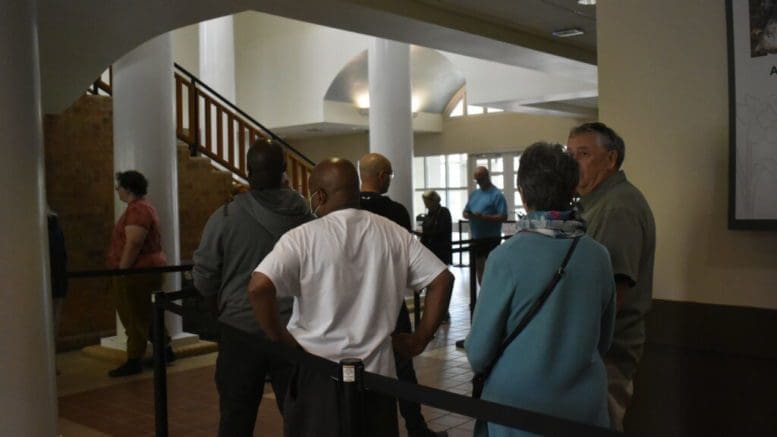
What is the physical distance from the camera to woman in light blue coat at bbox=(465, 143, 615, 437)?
6.20 feet

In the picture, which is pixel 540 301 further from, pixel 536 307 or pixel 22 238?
pixel 22 238

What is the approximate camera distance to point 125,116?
6695 mm

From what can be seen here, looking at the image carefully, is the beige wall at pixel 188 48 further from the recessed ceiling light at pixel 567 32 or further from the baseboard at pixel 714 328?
the baseboard at pixel 714 328

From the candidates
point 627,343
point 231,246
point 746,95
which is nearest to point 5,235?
point 231,246

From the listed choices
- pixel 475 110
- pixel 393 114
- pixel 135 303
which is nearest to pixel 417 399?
pixel 135 303

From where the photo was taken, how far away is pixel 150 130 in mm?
6734

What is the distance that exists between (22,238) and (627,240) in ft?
7.63

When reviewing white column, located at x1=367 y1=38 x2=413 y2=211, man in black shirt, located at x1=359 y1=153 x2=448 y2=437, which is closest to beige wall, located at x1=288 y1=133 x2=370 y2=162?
white column, located at x1=367 y1=38 x2=413 y2=211

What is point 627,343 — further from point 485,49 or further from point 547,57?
point 547,57

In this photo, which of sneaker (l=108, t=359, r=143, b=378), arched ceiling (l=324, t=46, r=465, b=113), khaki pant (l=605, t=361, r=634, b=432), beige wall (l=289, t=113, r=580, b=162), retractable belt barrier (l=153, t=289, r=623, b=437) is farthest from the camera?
beige wall (l=289, t=113, r=580, b=162)

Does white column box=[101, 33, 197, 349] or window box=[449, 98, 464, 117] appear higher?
window box=[449, 98, 464, 117]

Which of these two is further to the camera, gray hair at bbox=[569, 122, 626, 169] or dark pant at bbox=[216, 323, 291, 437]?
dark pant at bbox=[216, 323, 291, 437]

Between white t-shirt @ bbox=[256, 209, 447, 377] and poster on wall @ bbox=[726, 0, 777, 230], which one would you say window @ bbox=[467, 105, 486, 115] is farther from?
white t-shirt @ bbox=[256, 209, 447, 377]

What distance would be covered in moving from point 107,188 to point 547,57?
481 cm
